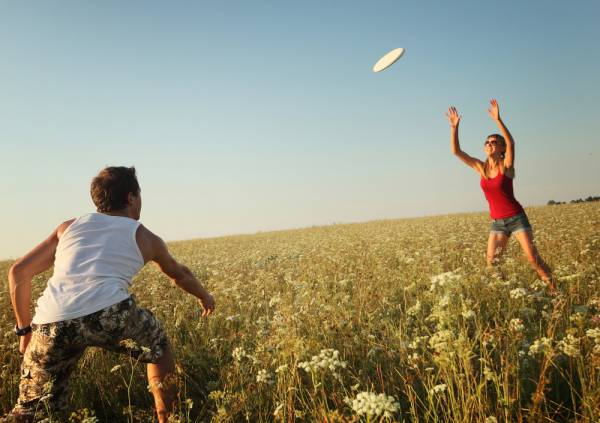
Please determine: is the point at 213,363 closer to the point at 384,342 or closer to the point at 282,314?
the point at 282,314

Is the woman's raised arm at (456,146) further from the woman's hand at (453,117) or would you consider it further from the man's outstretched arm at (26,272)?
the man's outstretched arm at (26,272)

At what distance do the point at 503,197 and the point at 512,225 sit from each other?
513 mm

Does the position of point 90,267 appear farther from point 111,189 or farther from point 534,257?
point 534,257

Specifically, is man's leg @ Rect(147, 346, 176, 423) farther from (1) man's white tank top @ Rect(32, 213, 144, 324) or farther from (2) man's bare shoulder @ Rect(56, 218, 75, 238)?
(2) man's bare shoulder @ Rect(56, 218, 75, 238)

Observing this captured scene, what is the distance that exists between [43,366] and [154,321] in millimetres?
831

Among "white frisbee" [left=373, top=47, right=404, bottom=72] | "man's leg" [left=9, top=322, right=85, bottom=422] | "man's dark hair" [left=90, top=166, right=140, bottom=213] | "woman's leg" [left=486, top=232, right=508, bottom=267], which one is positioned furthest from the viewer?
"white frisbee" [left=373, top=47, right=404, bottom=72]

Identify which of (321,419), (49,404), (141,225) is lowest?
(321,419)

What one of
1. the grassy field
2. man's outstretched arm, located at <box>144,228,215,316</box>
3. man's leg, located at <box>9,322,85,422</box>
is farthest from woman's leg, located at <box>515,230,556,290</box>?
man's leg, located at <box>9,322,85,422</box>

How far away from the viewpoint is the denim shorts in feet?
20.2

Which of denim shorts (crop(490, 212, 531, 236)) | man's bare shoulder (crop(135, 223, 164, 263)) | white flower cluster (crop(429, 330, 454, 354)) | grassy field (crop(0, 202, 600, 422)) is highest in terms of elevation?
man's bare shoulder (crop(135, 223, 164, 263))

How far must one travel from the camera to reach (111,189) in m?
3.24

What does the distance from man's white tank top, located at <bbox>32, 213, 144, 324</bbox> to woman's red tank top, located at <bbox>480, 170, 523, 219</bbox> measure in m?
5.86

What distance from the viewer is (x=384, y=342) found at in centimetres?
406

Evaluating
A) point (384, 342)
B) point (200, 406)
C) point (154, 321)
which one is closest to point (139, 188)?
point (154, 321)
